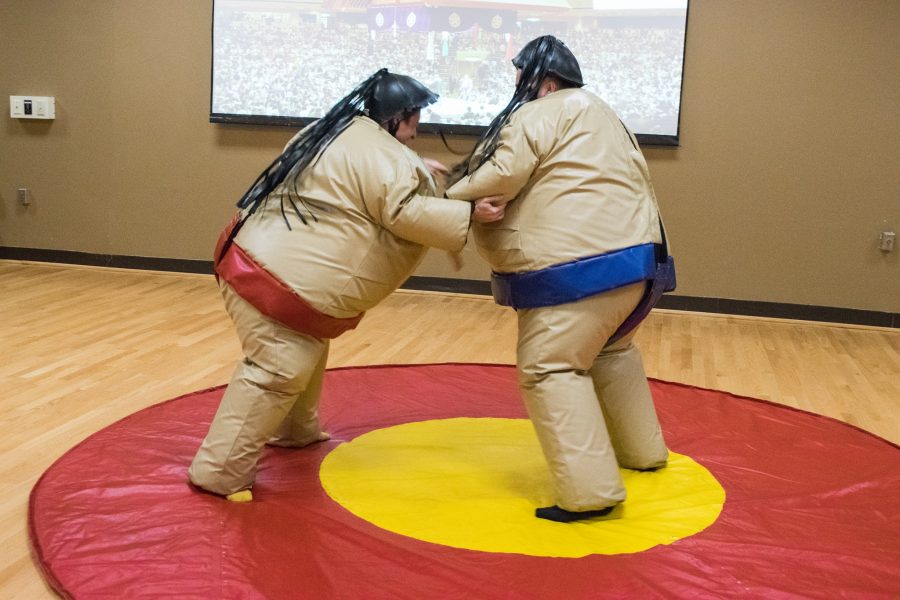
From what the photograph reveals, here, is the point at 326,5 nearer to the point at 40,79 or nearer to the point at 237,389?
the point at 40,79

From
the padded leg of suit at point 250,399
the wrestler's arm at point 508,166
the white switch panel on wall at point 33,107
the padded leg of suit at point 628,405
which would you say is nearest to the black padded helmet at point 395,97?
the wrestler's arm at point 508,166

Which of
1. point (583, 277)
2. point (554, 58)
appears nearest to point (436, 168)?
point (554, 58)

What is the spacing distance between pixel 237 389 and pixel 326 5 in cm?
439

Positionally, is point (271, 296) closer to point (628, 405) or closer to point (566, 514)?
point (566, 514)

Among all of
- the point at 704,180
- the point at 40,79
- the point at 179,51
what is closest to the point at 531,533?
the point at 704,180

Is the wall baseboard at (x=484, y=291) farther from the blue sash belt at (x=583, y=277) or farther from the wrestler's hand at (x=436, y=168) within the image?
the blue sash belt at (x=583, y=277)

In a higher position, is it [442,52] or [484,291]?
[442,52]

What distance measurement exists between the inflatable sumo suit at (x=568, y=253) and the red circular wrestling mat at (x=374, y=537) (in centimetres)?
35

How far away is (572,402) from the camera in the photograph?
2615 mm

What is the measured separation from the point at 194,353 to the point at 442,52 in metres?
2.90

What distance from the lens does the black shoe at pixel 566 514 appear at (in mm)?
2619

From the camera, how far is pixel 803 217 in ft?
19.7

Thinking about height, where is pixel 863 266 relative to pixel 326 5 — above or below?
below

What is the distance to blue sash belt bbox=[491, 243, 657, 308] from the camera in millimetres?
2592
